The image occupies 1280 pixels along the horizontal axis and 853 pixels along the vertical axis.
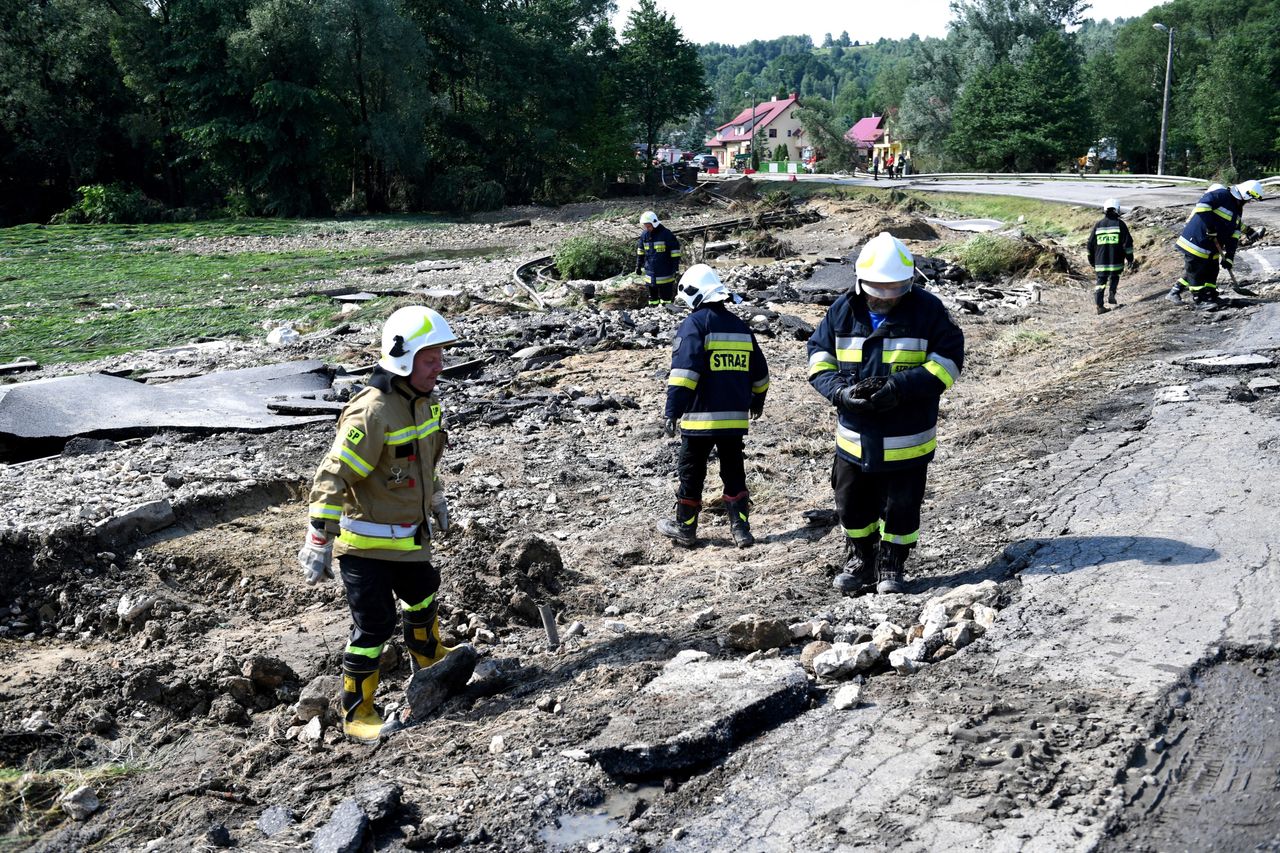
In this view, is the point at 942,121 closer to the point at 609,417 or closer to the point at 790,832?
the point at 609,417

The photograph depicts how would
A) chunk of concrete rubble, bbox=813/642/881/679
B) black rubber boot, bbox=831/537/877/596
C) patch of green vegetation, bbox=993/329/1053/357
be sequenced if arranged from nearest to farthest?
chunk of concrete rubble, bbox=813/642/881/679, black rubber boot, bbox=831/537/877/596, patch of green vegetation, bbox=993/329/1053/357

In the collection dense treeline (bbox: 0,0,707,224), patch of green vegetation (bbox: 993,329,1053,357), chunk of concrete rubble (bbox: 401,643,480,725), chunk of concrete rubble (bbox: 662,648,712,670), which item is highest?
dense treeline (bbox: 0,0,707,224)

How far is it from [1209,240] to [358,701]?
11565 millimetres

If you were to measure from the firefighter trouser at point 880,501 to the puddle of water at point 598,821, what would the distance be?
2.10m

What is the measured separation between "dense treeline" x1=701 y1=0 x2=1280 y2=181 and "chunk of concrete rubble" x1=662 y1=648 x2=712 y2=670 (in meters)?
45.9

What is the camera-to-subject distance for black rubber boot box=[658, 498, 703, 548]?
712 cm

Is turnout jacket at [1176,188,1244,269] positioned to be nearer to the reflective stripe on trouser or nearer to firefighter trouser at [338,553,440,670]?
the reflective stripe on trouser

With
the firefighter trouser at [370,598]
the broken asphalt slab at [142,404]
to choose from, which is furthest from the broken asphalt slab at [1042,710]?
the broken asphalt slab at [142,404]

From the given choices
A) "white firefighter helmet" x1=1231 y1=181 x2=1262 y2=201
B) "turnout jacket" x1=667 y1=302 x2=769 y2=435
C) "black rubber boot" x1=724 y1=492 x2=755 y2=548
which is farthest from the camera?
"white firefighter helmet" x1=1231 y1=181 x2=1262 y2=201

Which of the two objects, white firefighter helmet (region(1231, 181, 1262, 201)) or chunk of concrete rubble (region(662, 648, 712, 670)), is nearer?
chunk of concrete rubble (region(662, 648, 712, 670))

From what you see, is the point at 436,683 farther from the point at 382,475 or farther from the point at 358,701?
the point at 382,475

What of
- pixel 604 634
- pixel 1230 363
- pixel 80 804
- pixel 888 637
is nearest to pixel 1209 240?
pixel 1230 363

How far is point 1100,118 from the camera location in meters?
62.3

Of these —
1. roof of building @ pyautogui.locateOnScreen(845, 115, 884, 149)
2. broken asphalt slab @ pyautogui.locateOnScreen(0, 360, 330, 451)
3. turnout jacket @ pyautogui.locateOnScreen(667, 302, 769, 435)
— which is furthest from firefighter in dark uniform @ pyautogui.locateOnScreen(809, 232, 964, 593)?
roof of building @ pyautogui.locateOnScreen(845, 115, 884, 149)
